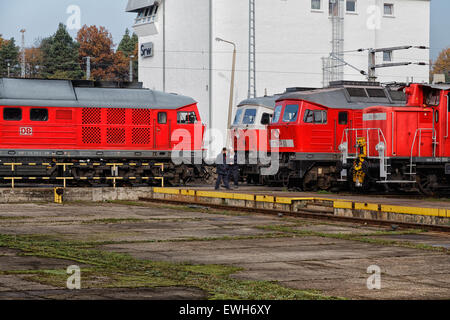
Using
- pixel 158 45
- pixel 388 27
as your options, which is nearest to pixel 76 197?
pixel 158 45

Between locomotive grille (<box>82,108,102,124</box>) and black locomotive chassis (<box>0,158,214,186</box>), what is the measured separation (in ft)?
5.17

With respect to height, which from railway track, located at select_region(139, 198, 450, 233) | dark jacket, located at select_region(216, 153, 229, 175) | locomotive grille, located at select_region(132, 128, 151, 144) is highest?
locomotive grille, located at select_region(132, 128, 151, 144)

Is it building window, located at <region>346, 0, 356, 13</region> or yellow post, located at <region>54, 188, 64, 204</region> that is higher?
building window, located at <region>346, 0, 356, 13</region>

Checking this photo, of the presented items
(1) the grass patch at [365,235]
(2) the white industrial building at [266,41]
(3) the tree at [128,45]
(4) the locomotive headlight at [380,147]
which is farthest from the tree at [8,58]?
(1) the grass patch at [365,235]

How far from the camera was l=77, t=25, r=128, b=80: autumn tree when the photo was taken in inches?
4380

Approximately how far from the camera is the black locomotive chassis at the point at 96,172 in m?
29.8

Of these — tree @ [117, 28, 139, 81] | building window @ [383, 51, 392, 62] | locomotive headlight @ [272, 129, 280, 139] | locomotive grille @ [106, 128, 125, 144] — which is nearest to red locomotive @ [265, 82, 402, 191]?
locomotive headlight @ [272, 129, 280, 139]

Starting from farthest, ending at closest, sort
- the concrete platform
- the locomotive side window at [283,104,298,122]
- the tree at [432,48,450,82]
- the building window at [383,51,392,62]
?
the tree at [432,48,450,82]
the building window at [383,51,392,62]
the locomotive side window at [283,104,298,122]
the concrete platform

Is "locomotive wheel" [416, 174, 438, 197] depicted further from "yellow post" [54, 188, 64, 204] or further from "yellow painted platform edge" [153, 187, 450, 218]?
"yellow post" [54, 188, 64, 204]

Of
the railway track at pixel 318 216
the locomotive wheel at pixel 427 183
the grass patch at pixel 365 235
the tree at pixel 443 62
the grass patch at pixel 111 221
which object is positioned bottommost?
the grass patch at pixel 111 221

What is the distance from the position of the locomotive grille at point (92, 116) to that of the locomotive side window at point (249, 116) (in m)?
7.35

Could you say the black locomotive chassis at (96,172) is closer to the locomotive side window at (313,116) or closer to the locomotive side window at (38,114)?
the locomotive side window at (38,114)

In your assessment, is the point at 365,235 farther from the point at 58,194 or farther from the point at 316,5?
the point at 316,5

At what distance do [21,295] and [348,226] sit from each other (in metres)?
10.9
